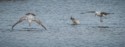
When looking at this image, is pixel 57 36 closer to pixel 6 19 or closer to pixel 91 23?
pixel 91 23

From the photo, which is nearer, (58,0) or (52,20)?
(52,20)

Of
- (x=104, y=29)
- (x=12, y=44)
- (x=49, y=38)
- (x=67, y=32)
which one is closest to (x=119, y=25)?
(x=104, y=29)

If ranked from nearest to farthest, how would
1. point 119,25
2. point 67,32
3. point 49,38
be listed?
point 49,38 → point 67,32 → point 119,25

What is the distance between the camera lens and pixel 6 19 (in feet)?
82.3

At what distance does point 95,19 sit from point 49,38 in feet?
18.5

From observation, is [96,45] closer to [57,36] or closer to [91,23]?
[57,36]

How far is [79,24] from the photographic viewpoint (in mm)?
22781

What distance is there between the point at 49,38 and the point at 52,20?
16.8ft

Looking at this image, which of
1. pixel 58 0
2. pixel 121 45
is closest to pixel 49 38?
Result: pixel 121 45

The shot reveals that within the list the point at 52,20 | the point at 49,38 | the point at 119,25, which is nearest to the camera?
the point at 49,38

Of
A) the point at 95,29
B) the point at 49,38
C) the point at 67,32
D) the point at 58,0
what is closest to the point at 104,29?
the point at 95,29

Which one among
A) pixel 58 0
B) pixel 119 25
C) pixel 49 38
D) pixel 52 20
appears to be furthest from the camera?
pixel 58 0

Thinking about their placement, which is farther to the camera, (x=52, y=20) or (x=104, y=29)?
(x=52, y=20)

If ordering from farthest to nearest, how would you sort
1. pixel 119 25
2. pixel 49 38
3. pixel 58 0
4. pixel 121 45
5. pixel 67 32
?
pixel 58 0 → pixel 119 25 → pixel 67 32 → pixel 49 38 → pixel 121 45
